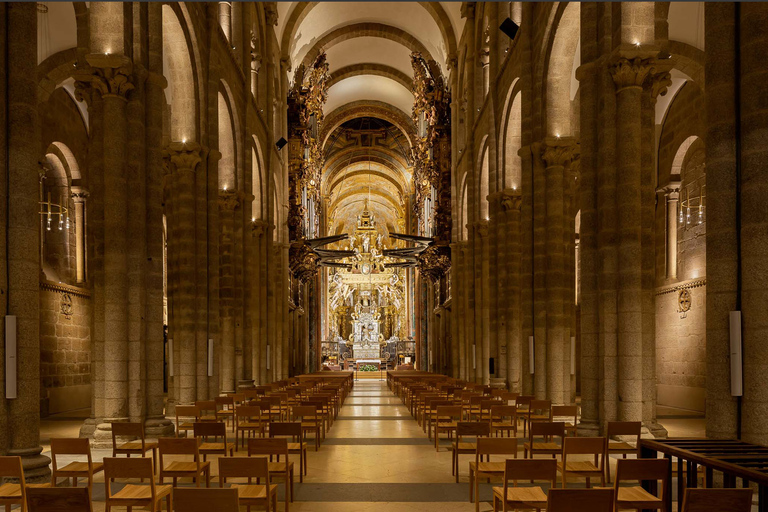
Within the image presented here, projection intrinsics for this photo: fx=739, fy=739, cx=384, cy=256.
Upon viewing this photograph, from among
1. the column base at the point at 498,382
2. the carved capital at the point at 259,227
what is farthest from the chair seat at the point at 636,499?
the carved capital at the point at 259,227

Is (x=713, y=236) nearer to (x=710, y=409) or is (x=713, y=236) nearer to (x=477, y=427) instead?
(x=710, y=409)

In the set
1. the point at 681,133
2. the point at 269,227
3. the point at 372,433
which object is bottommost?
the point at 372,433

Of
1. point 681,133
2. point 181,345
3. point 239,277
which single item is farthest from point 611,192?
point 239,277

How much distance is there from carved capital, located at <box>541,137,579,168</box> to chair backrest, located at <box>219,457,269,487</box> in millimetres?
12991

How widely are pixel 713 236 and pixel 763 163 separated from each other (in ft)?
3.18

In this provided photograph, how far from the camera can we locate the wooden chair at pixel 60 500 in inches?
206

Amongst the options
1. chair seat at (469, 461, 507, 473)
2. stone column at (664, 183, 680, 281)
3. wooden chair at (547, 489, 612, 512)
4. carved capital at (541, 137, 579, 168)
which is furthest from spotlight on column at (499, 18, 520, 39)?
wooden chair at (547, 489, 612, 512)

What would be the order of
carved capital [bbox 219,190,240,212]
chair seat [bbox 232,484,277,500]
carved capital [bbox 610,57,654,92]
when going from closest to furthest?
chair seat [bbox 232,484,277,500]
carved capital [bbox 610,57,654,92]
carved capital [bbox 219,190,240,212]

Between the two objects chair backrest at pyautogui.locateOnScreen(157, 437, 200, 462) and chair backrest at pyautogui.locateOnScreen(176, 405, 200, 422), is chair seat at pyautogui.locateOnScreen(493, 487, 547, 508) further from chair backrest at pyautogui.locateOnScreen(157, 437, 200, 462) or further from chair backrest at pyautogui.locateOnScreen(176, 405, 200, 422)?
chair backrest at pyautogui.locateOnScreen(176, 405, 200, 422)

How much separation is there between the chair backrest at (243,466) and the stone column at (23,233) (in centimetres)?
340

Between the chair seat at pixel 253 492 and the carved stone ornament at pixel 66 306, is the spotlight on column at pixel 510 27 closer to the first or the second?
the carved stone ornament at pixel 66 306

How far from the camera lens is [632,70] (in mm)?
12508

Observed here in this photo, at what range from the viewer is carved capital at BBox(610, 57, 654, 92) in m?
12.5

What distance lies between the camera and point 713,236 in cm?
858
